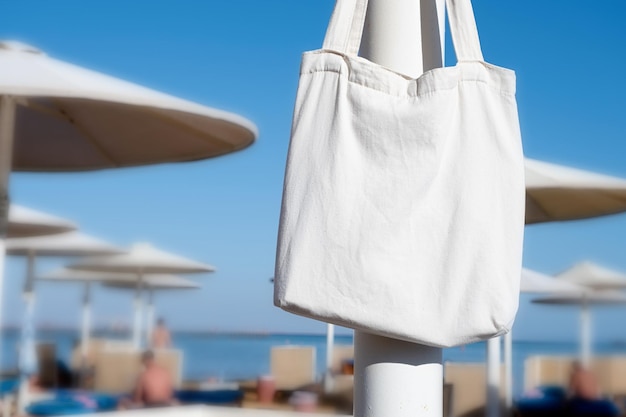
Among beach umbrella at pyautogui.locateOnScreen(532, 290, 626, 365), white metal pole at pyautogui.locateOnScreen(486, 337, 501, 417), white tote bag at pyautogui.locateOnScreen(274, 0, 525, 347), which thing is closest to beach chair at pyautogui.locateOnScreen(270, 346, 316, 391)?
beach umbrella at pyautogui.locateOnScreen(532, 290, 626, 365)

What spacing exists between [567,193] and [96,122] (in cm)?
238

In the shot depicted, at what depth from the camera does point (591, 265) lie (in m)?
12.8

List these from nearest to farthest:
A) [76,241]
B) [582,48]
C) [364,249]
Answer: [364,249]
[76,241]
[582,48]

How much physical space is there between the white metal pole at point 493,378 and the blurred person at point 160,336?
897 cm

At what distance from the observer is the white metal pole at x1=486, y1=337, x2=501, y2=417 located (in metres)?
5.18

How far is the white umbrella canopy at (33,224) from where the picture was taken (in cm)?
773

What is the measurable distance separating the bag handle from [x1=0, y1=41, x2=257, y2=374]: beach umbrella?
156 centimetres

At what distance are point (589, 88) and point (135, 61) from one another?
21.0 meters

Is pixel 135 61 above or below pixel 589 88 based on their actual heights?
above

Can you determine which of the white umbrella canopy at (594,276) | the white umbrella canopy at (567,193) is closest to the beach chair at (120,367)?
the white umbrella canopy at (594,276)

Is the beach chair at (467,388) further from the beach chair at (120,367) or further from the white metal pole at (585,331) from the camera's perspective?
the beach chair at (120,367)

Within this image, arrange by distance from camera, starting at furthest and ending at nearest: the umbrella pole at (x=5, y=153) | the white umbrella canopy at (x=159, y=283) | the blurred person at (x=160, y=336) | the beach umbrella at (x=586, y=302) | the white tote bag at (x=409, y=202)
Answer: the white umbrella canopy at (x=159, y=283) → the blurred person at (x=160, y=336) → the beach umbrella at (x=586, y=302) → the umbrella pole at (x=5, y=153) → the white tote bag at (x=409, y=202)

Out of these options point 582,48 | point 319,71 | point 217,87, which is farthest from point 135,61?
point 319,71

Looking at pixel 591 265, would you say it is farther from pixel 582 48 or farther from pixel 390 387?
pixel 582 48
